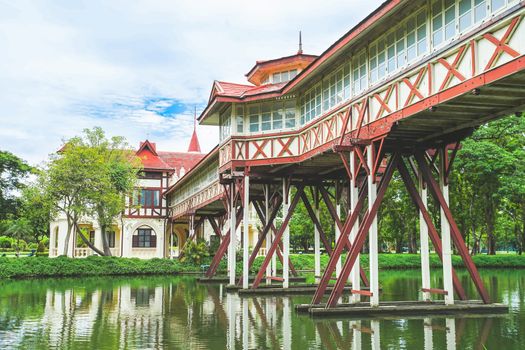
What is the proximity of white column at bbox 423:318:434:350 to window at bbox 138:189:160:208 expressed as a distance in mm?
39530

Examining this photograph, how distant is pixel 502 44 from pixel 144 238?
44.2m

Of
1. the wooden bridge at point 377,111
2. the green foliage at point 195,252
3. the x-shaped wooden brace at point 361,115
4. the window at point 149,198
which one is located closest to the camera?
the wooden bridge at point 377,111

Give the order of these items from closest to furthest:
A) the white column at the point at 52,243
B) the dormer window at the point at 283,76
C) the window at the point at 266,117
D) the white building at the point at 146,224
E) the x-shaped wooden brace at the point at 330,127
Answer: the x-shaped wooden brace at the point at 330,127
the window at the point at 266,117
the dormer window at the point at 283,76
the white column at the point at 52,243
the white building at the point at 146,224

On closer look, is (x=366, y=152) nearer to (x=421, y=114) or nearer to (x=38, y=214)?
(x=421, y=114)

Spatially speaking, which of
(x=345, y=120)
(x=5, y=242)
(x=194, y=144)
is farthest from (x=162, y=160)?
(x=5, y=242)

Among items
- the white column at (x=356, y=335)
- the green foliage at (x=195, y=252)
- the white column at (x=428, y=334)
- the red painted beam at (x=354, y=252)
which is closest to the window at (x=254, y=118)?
the red painted beam at (x=354, y=252)

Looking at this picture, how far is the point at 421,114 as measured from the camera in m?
13.8

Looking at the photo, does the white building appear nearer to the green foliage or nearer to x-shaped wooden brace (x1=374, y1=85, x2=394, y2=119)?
the green foliage

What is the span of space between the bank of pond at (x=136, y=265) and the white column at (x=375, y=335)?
23834 millimetres

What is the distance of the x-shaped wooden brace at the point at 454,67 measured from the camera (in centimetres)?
1220

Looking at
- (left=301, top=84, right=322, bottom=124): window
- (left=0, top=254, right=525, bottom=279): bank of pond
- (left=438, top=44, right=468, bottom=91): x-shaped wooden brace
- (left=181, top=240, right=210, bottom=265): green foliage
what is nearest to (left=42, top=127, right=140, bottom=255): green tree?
(left=0, top=254, right=525, bottom=279): bank of pond

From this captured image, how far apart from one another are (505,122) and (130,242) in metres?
32.0

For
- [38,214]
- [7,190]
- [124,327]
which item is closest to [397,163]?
[124,327]

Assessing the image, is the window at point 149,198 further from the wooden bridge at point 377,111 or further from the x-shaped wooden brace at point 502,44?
the x-shaped wooden brace at point 502,44
